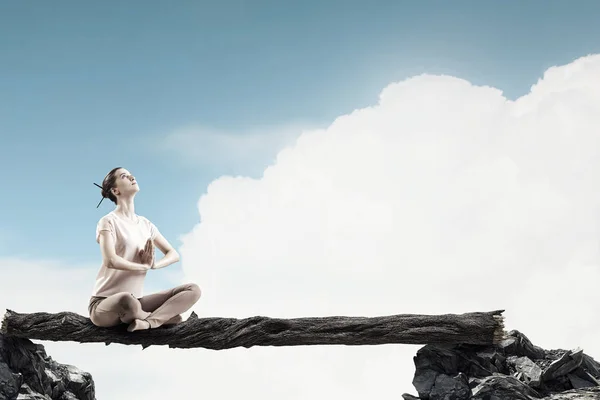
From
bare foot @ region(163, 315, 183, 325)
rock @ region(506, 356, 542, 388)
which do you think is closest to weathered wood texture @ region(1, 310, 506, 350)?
bare foot @ region(163, 315, 183, 325)

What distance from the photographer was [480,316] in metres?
4.93

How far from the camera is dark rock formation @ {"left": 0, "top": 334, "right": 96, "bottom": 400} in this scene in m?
5.37

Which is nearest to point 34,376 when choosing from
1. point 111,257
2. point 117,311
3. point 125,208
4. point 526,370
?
point 117,311

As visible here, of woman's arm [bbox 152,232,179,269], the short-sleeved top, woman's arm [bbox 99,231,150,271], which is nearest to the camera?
woman's arm [bbox 99,231,150,271]

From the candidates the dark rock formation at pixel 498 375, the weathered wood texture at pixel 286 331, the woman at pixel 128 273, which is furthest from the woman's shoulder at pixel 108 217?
the dark rock formation at pixel 498 375

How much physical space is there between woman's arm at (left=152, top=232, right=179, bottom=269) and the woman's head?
394 mm

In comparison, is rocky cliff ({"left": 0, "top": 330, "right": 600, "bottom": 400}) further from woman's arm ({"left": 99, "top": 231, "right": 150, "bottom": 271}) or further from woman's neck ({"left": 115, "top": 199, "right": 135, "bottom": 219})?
woman's neck ({"left": 115, "top": 199, "right": 135, "bottom": 219})

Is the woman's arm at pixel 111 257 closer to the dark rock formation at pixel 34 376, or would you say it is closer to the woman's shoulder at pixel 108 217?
the woman's shoulder at pixel 108 217

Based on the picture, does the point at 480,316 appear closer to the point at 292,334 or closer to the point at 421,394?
the point at 421,394

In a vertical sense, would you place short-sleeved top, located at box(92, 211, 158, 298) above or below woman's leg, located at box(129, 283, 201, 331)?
above

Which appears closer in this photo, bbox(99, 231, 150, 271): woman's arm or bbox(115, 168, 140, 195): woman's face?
bbox(99, 231, 150, 271): woman's arm

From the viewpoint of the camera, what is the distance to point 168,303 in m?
5.10

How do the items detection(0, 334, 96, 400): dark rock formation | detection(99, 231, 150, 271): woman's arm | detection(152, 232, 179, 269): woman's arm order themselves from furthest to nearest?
detection(0, 334, 96, 400): dark rock formation → detection(152, 232, 179, 269): woman's arm → detection(99, 231, 150, 271): woman's arm

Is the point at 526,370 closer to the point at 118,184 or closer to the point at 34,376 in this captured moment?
the point at 118,184
